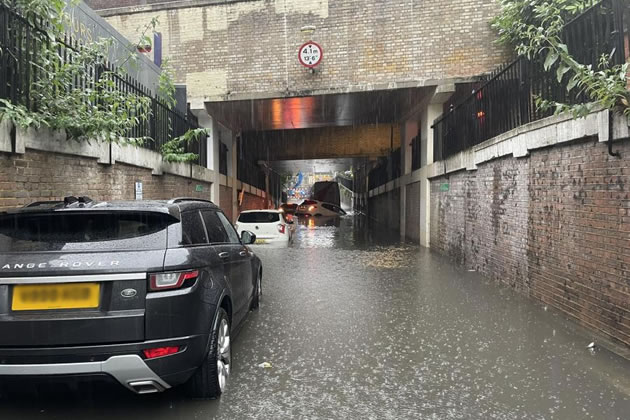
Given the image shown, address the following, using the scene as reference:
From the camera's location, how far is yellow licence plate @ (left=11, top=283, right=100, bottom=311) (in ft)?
9.20

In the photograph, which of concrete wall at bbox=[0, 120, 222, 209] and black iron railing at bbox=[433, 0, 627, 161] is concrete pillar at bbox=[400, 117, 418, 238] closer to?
black iron railing at bbox=[433, 0, 627, 161]

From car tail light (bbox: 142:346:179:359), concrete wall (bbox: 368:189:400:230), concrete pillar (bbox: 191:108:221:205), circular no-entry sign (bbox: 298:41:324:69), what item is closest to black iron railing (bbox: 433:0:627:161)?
circular no-entry sign (bbox: 298:41:324:69)

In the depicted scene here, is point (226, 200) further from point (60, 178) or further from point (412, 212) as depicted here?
point (60, 178)

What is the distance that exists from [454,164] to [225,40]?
755cm

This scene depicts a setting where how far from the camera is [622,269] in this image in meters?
4.35

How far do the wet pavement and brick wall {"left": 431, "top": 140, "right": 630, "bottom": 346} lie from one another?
0.34 m

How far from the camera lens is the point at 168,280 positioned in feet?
9.70

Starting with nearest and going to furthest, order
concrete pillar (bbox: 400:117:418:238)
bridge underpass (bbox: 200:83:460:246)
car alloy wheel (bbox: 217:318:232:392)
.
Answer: car alloy wheel (bbox: 217:318:232:392)
bridge underpass (bbox: 200:83:460:246)
concrete pillar (bbox: 400:117:418:238)

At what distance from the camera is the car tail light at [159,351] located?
2.86 metres

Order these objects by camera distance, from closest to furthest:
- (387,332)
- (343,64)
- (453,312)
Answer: (387,332) < (453,312) < (343,64)

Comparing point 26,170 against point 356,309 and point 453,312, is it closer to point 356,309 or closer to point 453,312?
point 356,309

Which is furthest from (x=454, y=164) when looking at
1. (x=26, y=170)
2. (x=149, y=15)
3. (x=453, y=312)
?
(x=149, y=15)

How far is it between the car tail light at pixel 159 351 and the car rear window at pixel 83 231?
670 mm

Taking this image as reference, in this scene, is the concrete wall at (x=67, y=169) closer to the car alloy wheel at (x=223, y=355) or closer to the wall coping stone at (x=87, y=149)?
the wall coping stone at (x=87, y=149)
